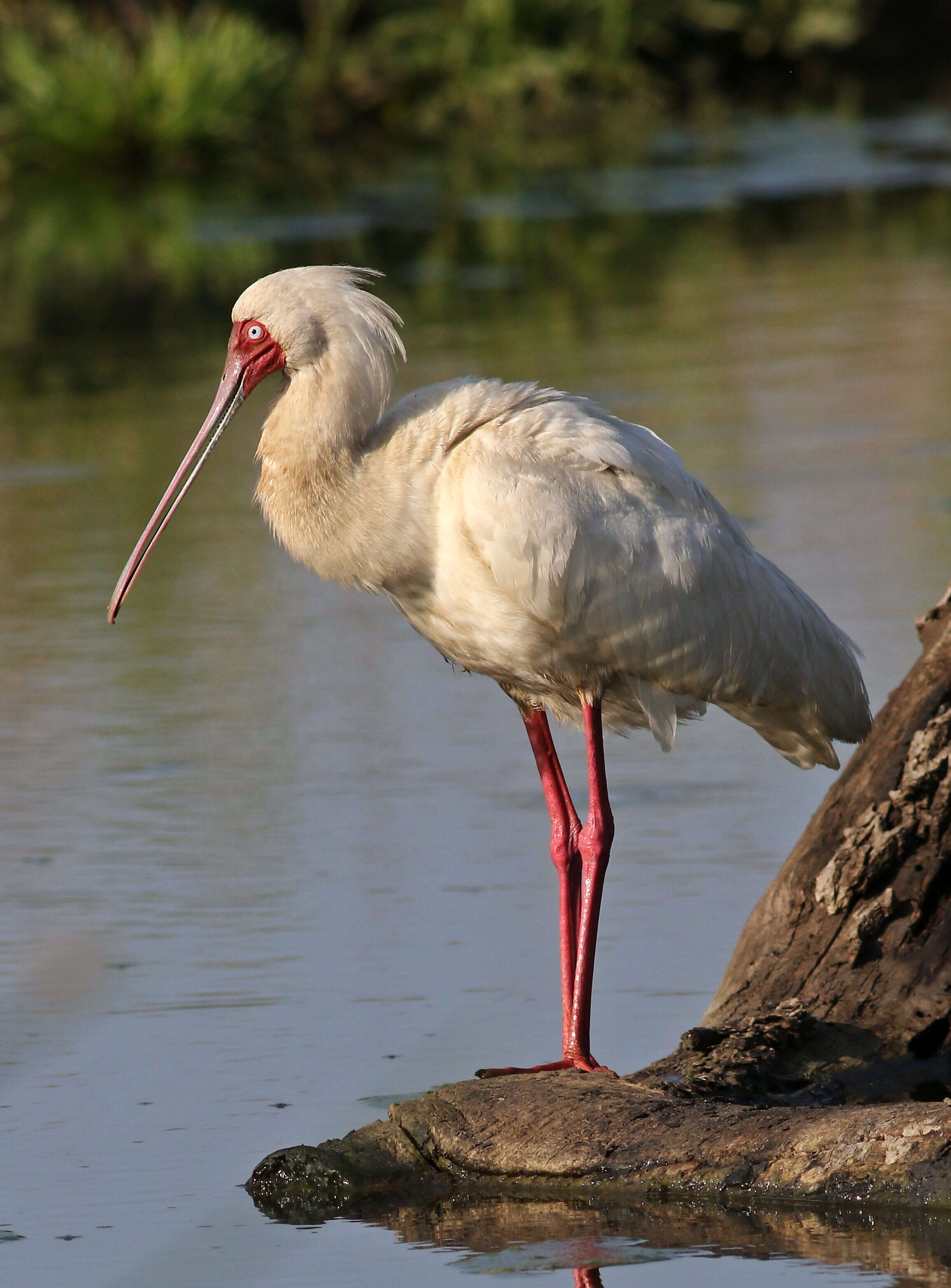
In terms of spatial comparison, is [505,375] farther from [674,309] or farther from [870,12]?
[870,12]

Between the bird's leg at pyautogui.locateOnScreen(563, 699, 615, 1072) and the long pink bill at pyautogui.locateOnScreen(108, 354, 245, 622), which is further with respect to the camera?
the long pink bill at pyautogui.locateOnScreen(108, 354, 245, 622)

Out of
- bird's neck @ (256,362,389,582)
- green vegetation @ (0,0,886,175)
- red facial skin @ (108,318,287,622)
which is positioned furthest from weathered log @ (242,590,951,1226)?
green vegetation @ (0,0,886,175)

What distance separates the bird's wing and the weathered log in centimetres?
31

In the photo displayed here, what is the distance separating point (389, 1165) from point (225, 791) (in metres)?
3.08

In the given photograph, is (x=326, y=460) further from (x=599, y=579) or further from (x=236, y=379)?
(x=599, y=579)

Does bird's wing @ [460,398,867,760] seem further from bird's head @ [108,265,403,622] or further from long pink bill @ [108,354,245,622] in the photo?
long pink bill @ [108,354,245,622]

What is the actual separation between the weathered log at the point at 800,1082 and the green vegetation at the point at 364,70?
86.1ft

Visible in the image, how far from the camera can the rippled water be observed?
513 cm

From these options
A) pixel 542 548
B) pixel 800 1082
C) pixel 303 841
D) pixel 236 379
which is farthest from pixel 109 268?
pixel 800 1082

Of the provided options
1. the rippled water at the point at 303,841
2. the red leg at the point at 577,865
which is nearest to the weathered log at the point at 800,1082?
the rippled water at the point at 303,841

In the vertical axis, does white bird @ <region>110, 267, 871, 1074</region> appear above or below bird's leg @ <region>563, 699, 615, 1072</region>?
above

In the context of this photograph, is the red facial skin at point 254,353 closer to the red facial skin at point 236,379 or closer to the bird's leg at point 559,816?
the red facial skin at point 236,379

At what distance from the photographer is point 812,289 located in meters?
19.1

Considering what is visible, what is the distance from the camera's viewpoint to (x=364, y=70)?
124ft
